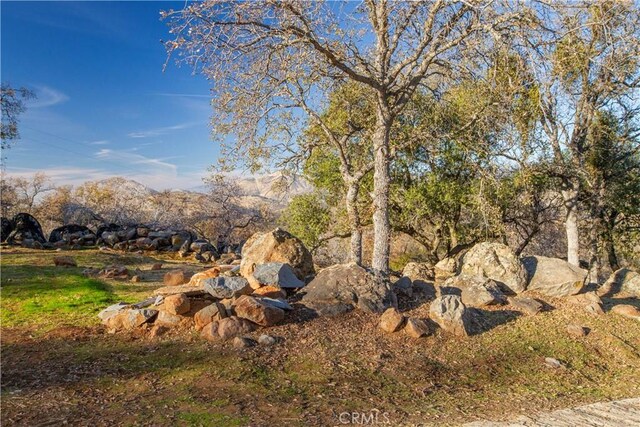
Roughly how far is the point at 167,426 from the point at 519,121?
1225cm

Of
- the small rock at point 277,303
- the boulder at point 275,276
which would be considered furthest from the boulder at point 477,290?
the small rock at point 277,303

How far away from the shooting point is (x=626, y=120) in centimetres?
1545

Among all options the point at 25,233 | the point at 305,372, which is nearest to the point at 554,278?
the point at 305,372

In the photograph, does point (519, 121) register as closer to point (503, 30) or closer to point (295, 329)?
point (503, 30)

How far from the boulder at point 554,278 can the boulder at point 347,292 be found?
3.98m

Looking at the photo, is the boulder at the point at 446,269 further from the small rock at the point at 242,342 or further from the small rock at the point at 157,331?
the small rock at the point at 157,331

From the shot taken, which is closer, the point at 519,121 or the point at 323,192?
the point at 519,121

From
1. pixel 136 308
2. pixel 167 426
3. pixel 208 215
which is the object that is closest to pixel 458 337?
pixel 167 426

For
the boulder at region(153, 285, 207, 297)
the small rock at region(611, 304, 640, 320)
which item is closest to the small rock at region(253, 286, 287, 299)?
the boulder at region(153, 285, 207, 297)

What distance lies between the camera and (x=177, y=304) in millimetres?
7039

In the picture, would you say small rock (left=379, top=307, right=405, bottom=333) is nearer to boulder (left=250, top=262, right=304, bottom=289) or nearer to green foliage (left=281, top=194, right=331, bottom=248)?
boulder (left=250, top=262, right=304, bottom=289)

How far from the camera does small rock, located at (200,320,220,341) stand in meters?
6.47

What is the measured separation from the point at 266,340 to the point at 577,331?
576cm

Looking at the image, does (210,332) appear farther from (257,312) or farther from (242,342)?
(257,312)
